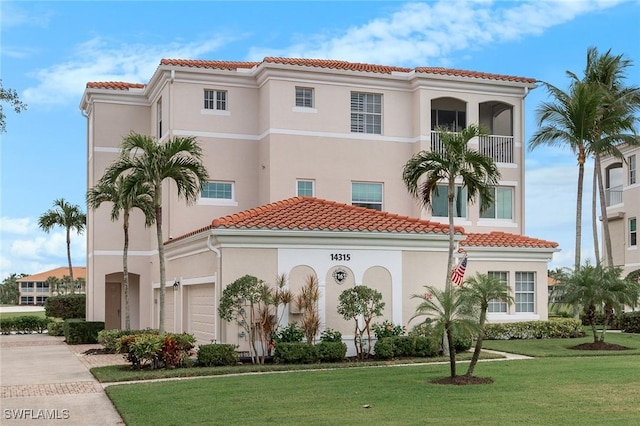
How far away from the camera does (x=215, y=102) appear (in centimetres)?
3155

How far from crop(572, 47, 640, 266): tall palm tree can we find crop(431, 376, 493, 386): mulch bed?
64.5 ft

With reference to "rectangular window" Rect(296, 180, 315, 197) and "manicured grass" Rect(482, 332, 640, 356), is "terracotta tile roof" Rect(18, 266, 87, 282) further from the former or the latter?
"manicured grass" Rect(482, 332, 640, 356)

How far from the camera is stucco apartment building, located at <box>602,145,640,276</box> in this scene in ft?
153

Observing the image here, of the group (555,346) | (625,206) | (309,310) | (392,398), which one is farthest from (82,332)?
(625,206)

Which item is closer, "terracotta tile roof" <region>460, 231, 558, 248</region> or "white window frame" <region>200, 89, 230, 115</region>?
"terracotta tile roof" <region>460, 231, 558, 248</region>

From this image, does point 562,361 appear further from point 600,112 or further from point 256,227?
point 600,112

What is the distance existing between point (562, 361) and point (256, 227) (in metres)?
8.46

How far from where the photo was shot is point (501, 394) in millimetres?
14797

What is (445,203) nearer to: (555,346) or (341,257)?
(555,346)

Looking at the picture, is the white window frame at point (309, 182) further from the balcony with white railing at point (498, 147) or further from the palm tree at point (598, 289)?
the palm tree at point (598, 289)

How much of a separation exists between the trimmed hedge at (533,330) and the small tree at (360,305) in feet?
24.5

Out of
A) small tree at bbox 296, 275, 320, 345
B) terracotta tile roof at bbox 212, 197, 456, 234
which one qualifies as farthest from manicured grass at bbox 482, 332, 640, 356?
small tree at bbox 296, 275, 320, 345

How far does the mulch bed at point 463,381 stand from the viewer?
16.2 metres

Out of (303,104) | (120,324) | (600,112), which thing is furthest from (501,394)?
(120,324)
